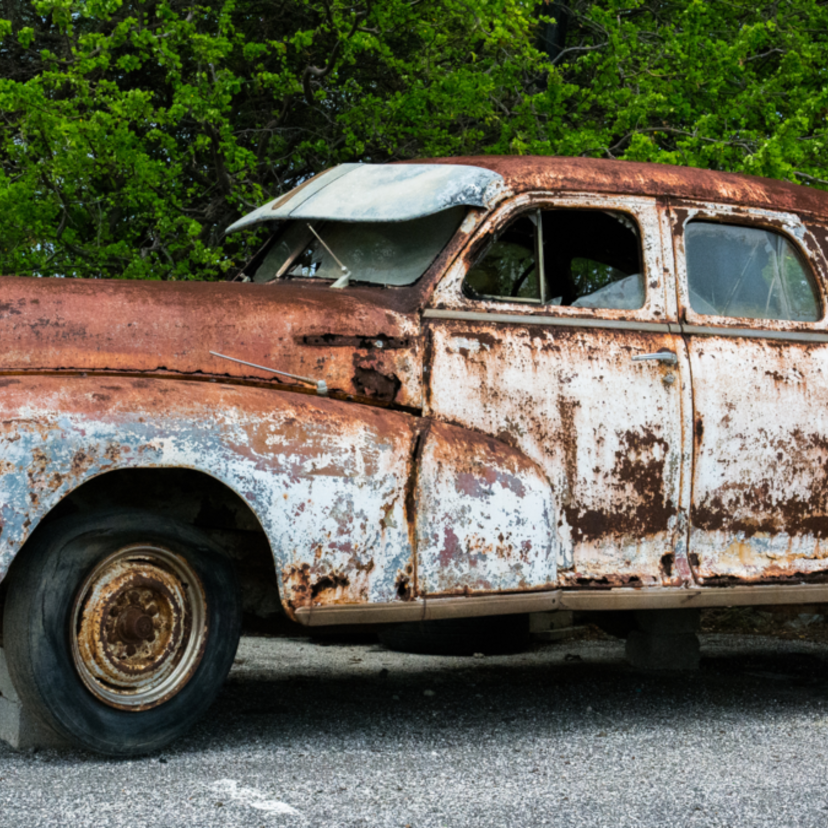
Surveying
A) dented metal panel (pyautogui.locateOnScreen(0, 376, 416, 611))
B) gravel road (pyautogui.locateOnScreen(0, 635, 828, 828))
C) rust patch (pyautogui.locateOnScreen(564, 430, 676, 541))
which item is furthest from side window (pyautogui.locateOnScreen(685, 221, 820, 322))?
gravel road (pyautogui.locateOnScreen(0, 635, 828, 828))

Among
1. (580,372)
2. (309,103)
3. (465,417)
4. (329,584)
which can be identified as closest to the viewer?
(329,584)

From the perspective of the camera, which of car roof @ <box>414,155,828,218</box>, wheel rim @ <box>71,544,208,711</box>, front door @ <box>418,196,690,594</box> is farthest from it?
car roof @ <box>414,155,828,218</box>

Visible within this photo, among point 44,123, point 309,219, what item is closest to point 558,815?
point 309,219

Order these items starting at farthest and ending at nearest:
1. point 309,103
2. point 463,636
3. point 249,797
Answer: point 309,103 < point 463,636 < point 249,797

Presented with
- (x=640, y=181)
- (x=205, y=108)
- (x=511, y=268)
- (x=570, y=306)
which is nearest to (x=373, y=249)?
(x=511, y=268)

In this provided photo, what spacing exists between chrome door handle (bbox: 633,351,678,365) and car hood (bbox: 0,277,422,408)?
0.96 meters

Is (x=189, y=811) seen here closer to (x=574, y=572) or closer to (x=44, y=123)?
(x=574, y=572)

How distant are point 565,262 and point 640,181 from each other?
1.71ft

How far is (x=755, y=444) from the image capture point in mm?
4793

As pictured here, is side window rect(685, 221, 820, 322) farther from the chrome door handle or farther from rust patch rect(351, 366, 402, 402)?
rust patch rect(351, 366, 402, 402)

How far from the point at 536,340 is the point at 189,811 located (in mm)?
2241

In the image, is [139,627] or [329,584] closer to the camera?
[139,627]

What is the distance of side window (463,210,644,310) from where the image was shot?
15.2 ft

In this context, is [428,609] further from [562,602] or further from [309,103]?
[309,103]
